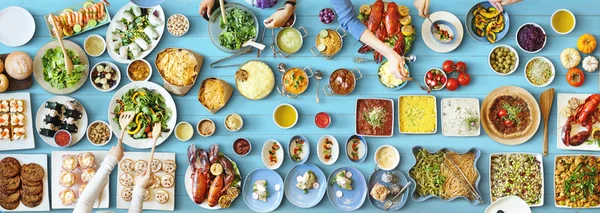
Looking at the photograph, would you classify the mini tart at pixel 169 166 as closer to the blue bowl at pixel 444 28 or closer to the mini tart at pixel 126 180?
the mini tart at pixel 126 180

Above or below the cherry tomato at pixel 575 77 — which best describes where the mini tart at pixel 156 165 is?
below

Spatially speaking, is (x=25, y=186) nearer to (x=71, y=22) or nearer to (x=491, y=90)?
(x=71, y=22)

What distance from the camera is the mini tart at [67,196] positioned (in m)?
4.69

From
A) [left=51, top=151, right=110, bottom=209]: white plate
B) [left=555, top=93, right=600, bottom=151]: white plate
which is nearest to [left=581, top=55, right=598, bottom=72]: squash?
[left=555, top=93, right=600, bottom=151]: white plate

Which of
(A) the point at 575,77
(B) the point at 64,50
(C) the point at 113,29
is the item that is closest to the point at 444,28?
(A) the point at 575,77

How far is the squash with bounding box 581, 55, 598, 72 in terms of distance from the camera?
4.71 m

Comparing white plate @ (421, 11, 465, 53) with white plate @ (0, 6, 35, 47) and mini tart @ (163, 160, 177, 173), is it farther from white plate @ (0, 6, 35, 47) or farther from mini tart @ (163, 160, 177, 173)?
white plate @ (0, 6, 35, 47)

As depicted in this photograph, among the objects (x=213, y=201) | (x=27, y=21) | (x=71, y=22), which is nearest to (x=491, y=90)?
(x=213, y=201)

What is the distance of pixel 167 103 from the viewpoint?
4.71 meters

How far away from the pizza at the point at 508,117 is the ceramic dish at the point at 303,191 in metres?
1.67

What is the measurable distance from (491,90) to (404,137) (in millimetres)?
943

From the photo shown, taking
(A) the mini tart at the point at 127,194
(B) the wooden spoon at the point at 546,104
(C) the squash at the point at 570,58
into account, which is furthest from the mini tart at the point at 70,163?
(C) the squash at the point at 570,58

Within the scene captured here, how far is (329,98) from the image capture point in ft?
15.7

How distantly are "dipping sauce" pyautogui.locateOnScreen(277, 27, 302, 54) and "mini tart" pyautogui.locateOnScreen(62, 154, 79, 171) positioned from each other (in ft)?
7.20
